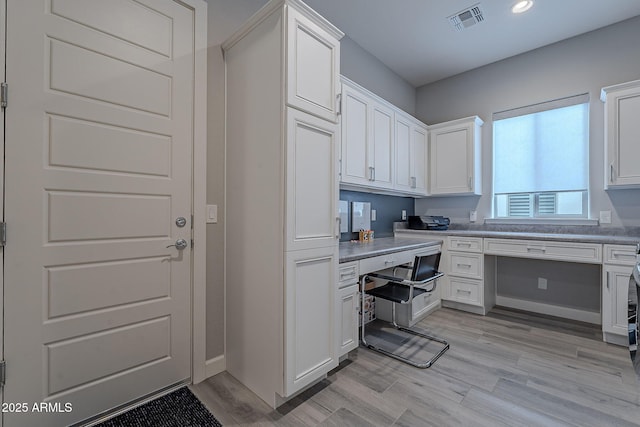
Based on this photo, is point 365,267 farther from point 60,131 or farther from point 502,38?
point 502,38

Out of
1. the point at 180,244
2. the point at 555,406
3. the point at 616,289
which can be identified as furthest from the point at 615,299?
the point at 180,244

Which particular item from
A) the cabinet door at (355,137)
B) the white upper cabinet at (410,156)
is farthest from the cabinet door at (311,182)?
the white upper cabinet at (410,156)

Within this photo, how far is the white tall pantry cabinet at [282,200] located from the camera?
1.54 metres

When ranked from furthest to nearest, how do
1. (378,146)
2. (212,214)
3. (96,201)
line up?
(378,146)
(212,214)
(96,201)

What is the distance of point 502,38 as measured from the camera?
3.00 meters

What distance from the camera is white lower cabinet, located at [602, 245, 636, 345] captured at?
2293 mm

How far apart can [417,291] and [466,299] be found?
113 cm

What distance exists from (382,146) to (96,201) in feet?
7.98

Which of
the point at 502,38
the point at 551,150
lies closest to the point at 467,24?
the point at 502,38

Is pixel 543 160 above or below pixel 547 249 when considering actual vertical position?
above

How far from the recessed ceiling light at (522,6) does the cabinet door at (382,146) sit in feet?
4.38

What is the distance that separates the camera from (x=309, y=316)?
1668 mm

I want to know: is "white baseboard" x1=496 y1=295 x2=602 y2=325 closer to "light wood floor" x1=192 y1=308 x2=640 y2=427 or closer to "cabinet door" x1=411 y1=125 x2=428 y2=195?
"light wood floor" x1=192 y1=308 x2=640 y2=427

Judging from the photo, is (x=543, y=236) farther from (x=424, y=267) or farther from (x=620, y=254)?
(x=424, y=267)
